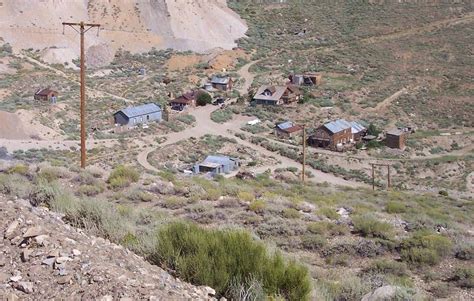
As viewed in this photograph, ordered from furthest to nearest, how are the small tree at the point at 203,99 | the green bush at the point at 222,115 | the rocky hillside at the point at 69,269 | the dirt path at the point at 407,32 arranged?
1. the dirt path at the point at 407,32
2. the small tree at the point at 203,99
3. the green bush at the point at 222,115
4. the rocky hillside at the point at 69,269

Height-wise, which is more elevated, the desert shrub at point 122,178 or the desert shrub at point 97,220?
the desert shrub at point 97,220

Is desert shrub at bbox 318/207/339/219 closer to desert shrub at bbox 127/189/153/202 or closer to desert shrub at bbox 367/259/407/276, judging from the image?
desert shrub at bbox 367/259/407/276

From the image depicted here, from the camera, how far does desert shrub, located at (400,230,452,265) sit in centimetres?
1276

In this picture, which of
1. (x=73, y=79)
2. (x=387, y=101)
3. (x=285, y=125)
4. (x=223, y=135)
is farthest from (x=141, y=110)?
(x=387, y=101)

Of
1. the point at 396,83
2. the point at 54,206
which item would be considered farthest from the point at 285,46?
the point at 54,206

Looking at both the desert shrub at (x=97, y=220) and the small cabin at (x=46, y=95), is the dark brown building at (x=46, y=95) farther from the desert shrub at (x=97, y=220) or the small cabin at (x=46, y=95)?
the desert shrub at (x=97, y=220)

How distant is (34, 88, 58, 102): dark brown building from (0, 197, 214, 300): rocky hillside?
48265 mm

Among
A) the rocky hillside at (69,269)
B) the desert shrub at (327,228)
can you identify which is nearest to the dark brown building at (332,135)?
the desert shrub at (327,228)

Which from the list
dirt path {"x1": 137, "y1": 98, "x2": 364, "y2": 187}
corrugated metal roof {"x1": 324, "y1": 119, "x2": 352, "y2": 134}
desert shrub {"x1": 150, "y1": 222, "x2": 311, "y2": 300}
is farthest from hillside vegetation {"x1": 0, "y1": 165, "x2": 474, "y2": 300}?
corrugated metal roof {"x1": 324, "y1": 119, "x2": 352, "y2": 134}

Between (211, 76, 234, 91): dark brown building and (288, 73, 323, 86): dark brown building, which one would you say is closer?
(211, 76, 234, 91): dark brown building

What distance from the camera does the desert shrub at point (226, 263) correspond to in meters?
7.72

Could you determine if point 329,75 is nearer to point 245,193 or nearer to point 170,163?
point 170,163

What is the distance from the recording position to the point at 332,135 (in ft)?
172

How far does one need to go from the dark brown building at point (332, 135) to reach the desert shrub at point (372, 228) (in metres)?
37.3
